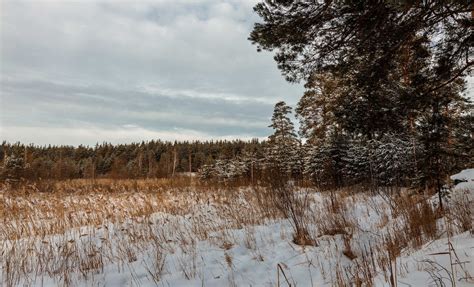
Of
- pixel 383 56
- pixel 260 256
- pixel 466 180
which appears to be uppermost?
pixel 383 56

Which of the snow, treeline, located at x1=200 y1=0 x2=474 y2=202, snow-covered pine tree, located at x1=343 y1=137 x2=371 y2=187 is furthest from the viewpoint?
snow-covered pine tree, located at x1=343 y1=137 x2=371 y2=187

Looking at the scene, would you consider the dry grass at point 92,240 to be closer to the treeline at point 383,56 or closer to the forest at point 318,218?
the forest at point 318,218

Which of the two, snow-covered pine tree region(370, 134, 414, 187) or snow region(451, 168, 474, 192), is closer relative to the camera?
snow region(451, 168, 474, 192)

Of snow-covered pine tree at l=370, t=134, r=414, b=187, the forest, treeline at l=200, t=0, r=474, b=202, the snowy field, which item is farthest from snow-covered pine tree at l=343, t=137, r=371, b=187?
the snowy field

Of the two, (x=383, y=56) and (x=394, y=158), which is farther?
(x=394, y=158)

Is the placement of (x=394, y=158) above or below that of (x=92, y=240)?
above

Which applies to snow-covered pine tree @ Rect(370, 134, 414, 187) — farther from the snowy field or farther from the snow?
the snowy field

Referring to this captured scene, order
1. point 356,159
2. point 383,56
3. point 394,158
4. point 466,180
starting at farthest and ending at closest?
point 356,159 < point 394,158 < point 466,180 < point 383,56

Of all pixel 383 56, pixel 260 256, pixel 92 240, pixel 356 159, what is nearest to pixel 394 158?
pixel 356 159

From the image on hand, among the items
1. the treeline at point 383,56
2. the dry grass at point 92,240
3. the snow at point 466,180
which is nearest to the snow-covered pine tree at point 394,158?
the snow at point 466,180

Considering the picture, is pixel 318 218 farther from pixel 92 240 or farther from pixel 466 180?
pixel 466 180

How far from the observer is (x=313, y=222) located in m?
4.55

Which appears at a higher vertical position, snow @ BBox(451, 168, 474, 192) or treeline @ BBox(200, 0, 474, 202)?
→ treeline @ BBox(200, 0, 474, 202)

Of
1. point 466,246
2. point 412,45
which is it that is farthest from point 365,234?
point 412,45
